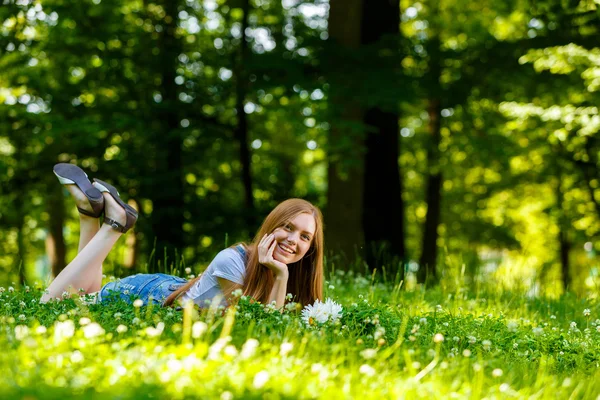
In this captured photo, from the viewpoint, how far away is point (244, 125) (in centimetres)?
1356

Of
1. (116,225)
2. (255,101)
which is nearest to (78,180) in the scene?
(116,225)

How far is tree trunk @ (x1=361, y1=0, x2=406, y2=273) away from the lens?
12289 mm

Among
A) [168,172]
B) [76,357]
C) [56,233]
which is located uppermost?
[168,172]

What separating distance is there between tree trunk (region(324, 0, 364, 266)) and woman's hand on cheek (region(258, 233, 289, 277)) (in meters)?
5.76

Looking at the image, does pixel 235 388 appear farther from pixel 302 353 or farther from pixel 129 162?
pixel 129 162

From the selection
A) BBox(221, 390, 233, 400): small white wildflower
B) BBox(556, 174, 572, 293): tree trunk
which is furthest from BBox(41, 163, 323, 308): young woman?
BBox(556, 174, 572, 293): tree trunk

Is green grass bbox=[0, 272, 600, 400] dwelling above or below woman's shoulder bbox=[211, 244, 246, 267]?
below

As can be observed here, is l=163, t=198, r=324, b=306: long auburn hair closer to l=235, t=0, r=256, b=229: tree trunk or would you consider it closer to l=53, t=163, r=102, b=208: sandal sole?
l=53, t=163, r=102, b=208: sandal sole

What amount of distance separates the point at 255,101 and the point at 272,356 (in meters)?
9.67

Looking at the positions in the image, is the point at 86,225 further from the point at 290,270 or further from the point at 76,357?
the point at 76,357

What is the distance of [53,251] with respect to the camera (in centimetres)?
1814

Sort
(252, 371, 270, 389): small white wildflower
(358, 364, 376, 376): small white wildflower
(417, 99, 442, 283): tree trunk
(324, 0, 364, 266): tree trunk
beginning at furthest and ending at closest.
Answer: (417, 99, 442, 283): tree trunk < (324, 0, 364, 266): tree trunk < (358, 364, 376, 376): small white wildflower < (252, 371, 270, 389): small white wildflower

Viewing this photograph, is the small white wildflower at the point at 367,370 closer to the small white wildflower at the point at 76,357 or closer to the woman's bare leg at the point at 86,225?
the small white wildflower at the point at 76,357

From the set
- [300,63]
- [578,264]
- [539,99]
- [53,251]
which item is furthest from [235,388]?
[578,264]
